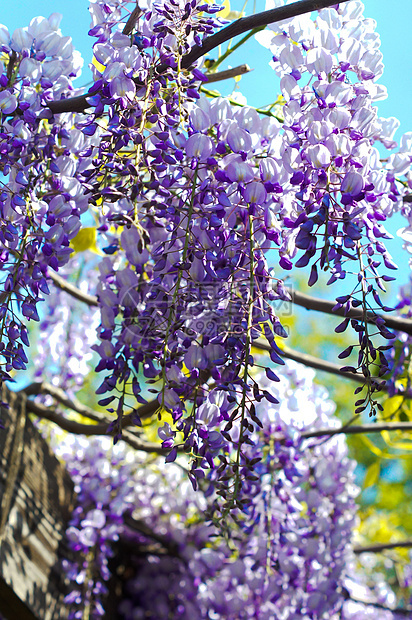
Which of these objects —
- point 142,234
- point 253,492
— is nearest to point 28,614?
point 253,492

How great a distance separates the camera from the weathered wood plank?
1.37 meters

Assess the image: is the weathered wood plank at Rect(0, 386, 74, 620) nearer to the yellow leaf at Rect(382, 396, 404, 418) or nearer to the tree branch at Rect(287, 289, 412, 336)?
the tree branch at Rect(287, 289, 412, 336)

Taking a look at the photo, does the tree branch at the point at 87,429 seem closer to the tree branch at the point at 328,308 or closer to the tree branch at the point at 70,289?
the tree branch at the point at 70,289

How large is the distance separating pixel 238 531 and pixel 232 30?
140 cm

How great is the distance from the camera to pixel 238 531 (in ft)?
5.66

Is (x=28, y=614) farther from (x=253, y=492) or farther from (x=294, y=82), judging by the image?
(x=294, y=82)

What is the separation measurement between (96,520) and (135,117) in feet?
4.37

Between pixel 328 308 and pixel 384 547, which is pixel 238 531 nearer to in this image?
pixel 384 547

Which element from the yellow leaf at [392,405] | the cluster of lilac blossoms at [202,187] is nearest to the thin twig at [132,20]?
the cluster of lilac blossoms at [202,187]

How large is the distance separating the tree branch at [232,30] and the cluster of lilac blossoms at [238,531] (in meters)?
0.98

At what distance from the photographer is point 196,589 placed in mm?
1966

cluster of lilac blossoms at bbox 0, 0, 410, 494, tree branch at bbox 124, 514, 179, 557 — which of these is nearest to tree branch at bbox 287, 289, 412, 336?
cluster of lilac blossoms at bbox 0, 0, 410, 494

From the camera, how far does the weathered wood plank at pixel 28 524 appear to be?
53.8 inches

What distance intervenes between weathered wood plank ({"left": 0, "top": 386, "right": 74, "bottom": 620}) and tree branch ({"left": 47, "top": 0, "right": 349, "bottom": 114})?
2.79 feet
